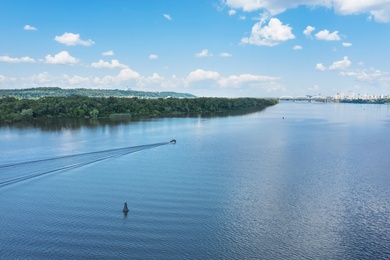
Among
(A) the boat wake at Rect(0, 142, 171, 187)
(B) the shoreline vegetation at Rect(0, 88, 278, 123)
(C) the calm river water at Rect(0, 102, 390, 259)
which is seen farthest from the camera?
(B) the shoreline vegetation at Rect(0, 88, 278, 123)

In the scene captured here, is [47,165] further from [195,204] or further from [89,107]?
[89,107]

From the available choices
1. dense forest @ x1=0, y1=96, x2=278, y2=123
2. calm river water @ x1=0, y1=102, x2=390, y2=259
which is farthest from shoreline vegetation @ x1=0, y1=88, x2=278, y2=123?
calm river water @ x1=0, y1=102, x2=390, y2=259

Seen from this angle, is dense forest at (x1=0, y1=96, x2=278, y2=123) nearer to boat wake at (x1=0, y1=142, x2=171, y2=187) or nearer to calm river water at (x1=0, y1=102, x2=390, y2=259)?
calm river water at (x1=0, y1=102, x2=390, y2=259)

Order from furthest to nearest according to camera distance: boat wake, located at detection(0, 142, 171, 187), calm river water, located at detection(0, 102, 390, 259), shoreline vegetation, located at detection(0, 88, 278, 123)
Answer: shoreline vegetation, located at detection(0, 88, 278, 123) < boat wake, located at detection(0, 142, 171, 187) < calm river water, located at detection(0, 102, 390, 259)

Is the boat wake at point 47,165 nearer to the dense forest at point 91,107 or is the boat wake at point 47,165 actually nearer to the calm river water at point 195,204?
the calm river water at point 195,204

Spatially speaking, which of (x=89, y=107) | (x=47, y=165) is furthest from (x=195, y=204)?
(x=89, y=107)

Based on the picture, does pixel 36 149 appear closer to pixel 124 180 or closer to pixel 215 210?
pixel 124 180
